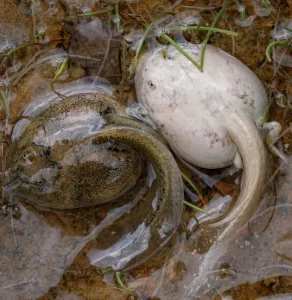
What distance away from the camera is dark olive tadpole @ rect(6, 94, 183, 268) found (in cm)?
298

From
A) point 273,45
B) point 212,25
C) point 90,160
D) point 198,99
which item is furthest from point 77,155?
point 273,45

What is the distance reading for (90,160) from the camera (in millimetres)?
3021

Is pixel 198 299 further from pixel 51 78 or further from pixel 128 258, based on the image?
pixel 51 78

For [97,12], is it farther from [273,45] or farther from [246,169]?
[246,169]

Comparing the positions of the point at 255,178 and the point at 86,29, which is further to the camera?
the point at 86,29

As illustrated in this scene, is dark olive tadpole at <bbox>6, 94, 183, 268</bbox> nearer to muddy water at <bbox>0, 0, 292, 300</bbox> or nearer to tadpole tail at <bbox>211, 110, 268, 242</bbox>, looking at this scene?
muddy water at <bbox>0, 0, 292, 300</bbox>

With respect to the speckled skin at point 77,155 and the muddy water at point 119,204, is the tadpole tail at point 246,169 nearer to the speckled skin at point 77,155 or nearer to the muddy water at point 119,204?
the muddy water at point 119,204

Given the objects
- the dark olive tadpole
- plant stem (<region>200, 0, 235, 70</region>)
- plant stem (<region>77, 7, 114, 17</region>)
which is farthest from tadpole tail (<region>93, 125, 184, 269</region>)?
plant stem (<region>77, 7, 114, 17</region>)

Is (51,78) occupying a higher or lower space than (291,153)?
higher

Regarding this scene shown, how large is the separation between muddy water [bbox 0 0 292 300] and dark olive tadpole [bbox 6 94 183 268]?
5.9 inches

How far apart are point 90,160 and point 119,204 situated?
0.41 metres

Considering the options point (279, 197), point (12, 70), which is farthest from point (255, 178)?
point (12, 70)

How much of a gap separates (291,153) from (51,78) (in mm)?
1448

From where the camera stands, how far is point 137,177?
3246mm
